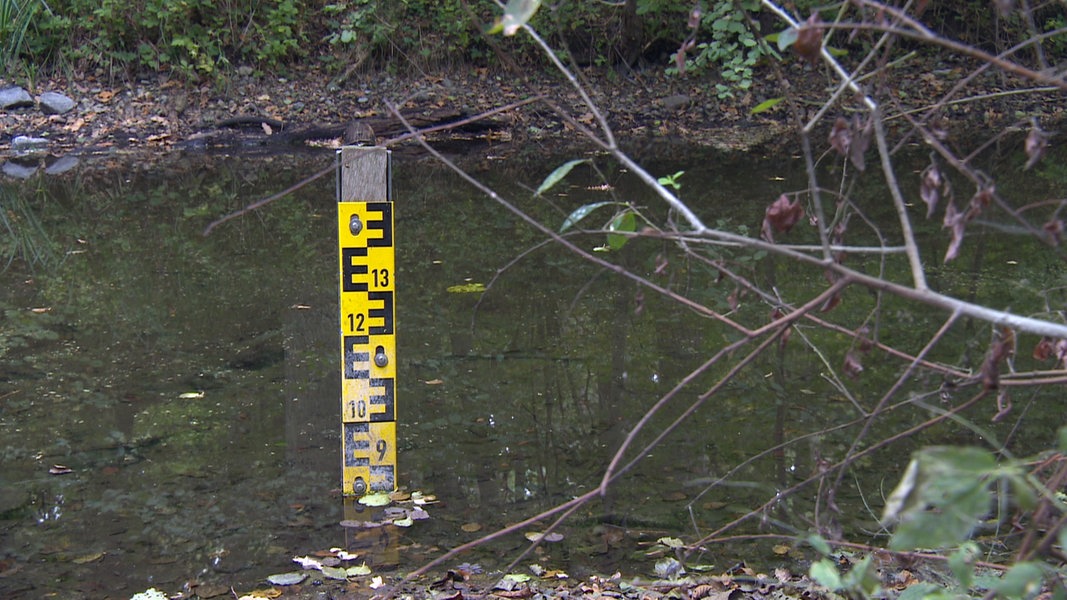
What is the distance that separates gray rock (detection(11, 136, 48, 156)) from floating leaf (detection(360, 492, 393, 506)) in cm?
1110

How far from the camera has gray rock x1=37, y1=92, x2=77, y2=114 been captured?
1515cm

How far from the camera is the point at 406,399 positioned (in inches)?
214

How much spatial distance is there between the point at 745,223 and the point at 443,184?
3.95 m

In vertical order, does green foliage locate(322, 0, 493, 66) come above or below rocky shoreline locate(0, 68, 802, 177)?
above

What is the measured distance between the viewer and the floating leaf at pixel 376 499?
14.2ft

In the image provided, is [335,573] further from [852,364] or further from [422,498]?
[852,364]

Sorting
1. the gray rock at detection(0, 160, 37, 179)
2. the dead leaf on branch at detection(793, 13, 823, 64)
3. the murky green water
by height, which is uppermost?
the gray rock at detection(0, 160, 37, 179)

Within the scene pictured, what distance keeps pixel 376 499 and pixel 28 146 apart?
11693 millimetres

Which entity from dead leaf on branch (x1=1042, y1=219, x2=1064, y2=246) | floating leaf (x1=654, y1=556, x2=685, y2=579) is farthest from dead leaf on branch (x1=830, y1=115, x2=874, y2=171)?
floating leaf (x1=654, y1=556, x2=685, y2=579)

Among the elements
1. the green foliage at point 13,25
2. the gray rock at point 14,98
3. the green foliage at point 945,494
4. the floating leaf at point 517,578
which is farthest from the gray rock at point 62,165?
the green foliage at point 945,494

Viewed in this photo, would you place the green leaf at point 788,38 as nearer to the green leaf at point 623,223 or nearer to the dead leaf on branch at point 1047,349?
the green leaf at point 623,223

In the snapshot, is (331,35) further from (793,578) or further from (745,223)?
(793,578)

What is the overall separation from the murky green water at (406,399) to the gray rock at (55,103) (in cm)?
653

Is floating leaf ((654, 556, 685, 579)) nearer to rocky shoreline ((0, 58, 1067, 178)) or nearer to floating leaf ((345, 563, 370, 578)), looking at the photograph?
floating leaf ((345, 563, 370, 578))
